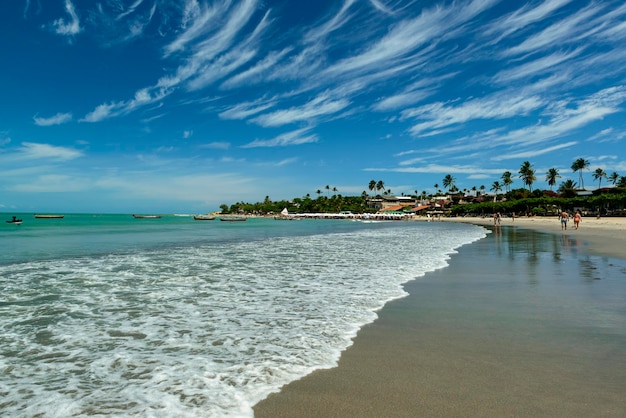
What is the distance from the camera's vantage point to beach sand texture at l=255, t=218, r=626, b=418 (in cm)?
362

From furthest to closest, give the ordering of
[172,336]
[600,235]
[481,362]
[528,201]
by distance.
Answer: [528,201], [600,235], [172,336], [481,362]

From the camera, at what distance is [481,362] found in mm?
4660

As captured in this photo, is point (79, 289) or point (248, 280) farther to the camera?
point (248, 280)

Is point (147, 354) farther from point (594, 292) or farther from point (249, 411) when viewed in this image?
point (594, 292)

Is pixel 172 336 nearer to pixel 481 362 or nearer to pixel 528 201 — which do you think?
pixel 481 362

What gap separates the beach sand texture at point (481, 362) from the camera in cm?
362

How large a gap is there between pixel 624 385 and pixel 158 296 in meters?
8.51

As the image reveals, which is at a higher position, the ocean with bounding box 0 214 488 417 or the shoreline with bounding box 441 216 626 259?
the ocean with bounding box 0 214 488 417

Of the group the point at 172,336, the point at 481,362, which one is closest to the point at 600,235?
the point at 481,362

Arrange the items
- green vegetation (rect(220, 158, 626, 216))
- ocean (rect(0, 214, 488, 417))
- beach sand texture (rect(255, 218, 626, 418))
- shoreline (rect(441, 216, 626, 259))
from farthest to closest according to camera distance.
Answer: green vegetation (rect(220, 158, 626, 216))
shoreline (rect(441, 216, 626, 259))
ocean (rect(0, 214, 488, 417))
beach sand texture (rect(255, 218, 626, 418))

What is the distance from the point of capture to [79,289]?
10141 millimetres

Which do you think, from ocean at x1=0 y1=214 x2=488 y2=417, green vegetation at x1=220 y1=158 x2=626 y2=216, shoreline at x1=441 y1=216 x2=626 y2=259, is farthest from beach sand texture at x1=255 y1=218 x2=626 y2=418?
green vegetation at x1=220 y1=158 x2=626 y2=216

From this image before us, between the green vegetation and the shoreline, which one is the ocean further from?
the green vegetation

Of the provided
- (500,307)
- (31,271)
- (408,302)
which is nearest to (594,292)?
(500,307)
